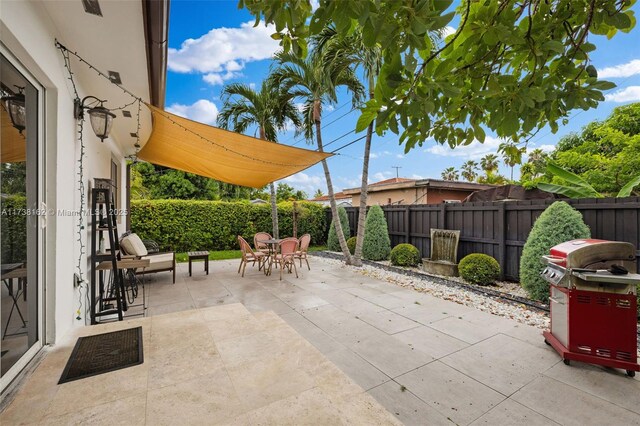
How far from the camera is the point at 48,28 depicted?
7.57 feet

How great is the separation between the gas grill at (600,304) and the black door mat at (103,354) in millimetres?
3854

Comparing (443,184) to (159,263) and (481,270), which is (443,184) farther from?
(159,263)

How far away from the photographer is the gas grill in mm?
2539

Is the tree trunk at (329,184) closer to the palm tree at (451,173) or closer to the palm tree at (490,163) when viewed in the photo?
the palm tree at (490,163)

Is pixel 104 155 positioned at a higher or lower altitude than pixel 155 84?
lower

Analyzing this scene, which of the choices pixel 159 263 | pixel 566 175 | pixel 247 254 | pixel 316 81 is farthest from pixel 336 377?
pixel 316 81

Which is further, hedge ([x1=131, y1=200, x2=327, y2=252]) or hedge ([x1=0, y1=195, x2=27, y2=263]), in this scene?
hedge ([x1=131, y1=200, x2=327, y2=252])

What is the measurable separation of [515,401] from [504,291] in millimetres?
3671

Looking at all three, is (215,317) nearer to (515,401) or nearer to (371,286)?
(515,401)

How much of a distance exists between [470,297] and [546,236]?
155 cm

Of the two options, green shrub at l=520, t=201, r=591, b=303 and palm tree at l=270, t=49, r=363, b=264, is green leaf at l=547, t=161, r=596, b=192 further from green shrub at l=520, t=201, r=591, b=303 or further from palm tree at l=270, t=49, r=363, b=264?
palm tree at l=270, t=49, r=363, b=264

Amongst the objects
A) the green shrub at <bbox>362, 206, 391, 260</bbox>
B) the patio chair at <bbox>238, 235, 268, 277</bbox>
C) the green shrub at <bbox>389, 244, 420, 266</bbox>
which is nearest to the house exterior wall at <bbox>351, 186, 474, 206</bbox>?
the green shrub at <bbox>362, 206, 391, 260</bbox>

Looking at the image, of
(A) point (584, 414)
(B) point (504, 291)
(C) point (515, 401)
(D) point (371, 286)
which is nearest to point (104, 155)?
(D) point (371, 286)

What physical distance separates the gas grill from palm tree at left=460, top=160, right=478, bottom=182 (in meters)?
31.3
